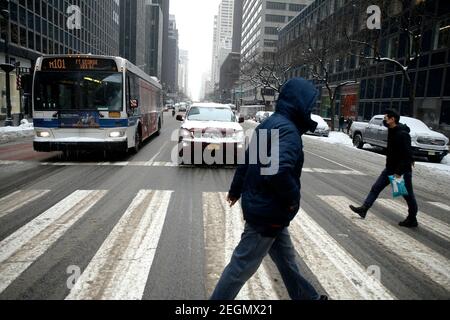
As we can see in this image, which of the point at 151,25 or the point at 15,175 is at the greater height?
the point at 151,25

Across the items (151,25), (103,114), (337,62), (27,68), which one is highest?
(151,25)

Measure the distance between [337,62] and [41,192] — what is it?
146 ft

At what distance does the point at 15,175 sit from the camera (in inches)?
361

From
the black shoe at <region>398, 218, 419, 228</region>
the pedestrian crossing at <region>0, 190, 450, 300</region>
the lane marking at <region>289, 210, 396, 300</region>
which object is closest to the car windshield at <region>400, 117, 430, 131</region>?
the pedestrian crossing at <region>0, 190, 450, 300</region>

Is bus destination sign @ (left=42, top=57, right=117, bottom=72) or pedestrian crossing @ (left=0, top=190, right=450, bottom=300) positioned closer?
pedestrian crossing @ (left=0, top=190, right=450, bottom=300)

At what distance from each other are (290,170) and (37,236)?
12.4 ft

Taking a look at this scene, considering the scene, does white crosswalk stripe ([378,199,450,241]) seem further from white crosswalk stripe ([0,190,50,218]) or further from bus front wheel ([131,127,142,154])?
bus front wheel ([131,127,142,154])

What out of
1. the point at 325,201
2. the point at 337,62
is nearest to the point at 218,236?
the point at 325,201

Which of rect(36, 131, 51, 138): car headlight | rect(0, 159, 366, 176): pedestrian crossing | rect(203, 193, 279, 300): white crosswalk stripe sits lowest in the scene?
rect(0, 159, 366, 176): pedestrian crossing

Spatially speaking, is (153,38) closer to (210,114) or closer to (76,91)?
(210,114)

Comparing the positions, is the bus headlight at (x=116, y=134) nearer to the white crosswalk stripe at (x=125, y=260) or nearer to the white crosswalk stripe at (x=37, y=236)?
the white crosswalk stripe at (x=37, y=236)

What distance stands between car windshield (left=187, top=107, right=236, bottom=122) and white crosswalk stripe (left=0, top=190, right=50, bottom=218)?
5661mm

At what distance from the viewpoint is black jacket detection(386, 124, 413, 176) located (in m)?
6.17
